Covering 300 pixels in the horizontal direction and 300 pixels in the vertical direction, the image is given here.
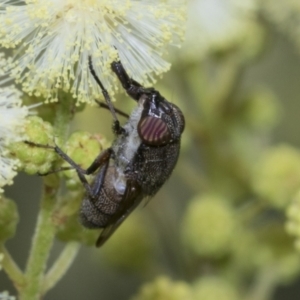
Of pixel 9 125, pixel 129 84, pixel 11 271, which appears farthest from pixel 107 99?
pixel 11 271

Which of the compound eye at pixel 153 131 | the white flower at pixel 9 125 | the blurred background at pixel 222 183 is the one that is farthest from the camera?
the blurred background at pixel 222 183

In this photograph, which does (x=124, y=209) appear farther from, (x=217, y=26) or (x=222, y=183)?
(x=217, y=26)

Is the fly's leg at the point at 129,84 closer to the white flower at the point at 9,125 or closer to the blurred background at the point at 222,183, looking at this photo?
the white flower at the point at 9,125

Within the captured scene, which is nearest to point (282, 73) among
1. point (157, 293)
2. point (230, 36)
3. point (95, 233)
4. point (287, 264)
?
point (230, 36)

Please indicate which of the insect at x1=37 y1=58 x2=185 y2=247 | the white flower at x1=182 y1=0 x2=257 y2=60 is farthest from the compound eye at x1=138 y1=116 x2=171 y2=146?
the white flower at x1=182 y1=0 x2=257 y2=60

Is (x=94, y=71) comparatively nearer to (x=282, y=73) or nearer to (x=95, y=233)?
(x=95, y=233)

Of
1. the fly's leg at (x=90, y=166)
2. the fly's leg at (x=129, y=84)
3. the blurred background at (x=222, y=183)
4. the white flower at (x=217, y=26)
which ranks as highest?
the fly's leg at (x=129, y=84)

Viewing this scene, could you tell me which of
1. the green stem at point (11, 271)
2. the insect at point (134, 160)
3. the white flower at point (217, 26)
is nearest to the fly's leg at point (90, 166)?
the insect at point (134, 160)
